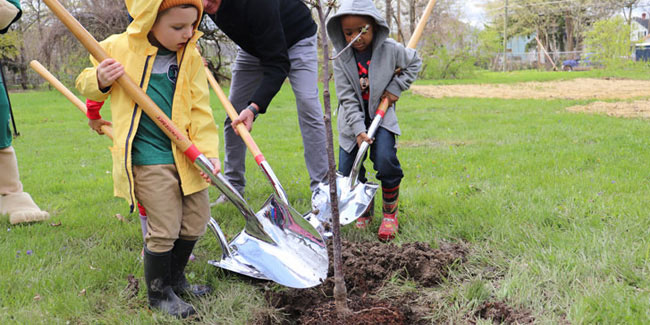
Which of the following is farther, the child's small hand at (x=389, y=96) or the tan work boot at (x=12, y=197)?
the tan work boot at (x=12, y=197)

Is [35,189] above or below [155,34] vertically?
below

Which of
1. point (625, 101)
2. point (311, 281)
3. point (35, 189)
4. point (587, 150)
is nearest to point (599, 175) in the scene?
point (587, 150)

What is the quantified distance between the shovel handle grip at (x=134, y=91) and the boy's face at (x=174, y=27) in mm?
227

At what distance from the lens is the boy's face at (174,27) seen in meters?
2.14

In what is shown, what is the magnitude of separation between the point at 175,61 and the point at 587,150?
4.58 meters

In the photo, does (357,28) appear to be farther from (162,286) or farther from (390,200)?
(162,286)

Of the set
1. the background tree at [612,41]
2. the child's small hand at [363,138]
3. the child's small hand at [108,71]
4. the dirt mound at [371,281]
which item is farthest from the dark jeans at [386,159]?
the background tree at [612,41]

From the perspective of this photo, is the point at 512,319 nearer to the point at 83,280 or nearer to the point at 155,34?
the point at 155,34

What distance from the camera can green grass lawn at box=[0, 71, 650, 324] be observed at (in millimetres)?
2342

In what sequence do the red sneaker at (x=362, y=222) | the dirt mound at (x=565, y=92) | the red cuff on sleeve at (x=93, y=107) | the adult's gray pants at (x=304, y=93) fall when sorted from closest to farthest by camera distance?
the red cuff on sleeve at (x=93, y=107), the red sneaker at (x=362, y=222), the adult's gray pants at (x=304, y=93), the dirt mound at (x=565, y=92)

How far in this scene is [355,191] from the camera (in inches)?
134

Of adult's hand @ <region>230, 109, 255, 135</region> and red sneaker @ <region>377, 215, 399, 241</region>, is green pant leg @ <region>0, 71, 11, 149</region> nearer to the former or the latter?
adult's hand @ <region>230, 109, 255, 135</region>

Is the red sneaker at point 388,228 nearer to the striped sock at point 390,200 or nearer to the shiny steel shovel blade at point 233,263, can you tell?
the striped sock at point 390,200

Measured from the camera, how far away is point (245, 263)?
8.89 feet
